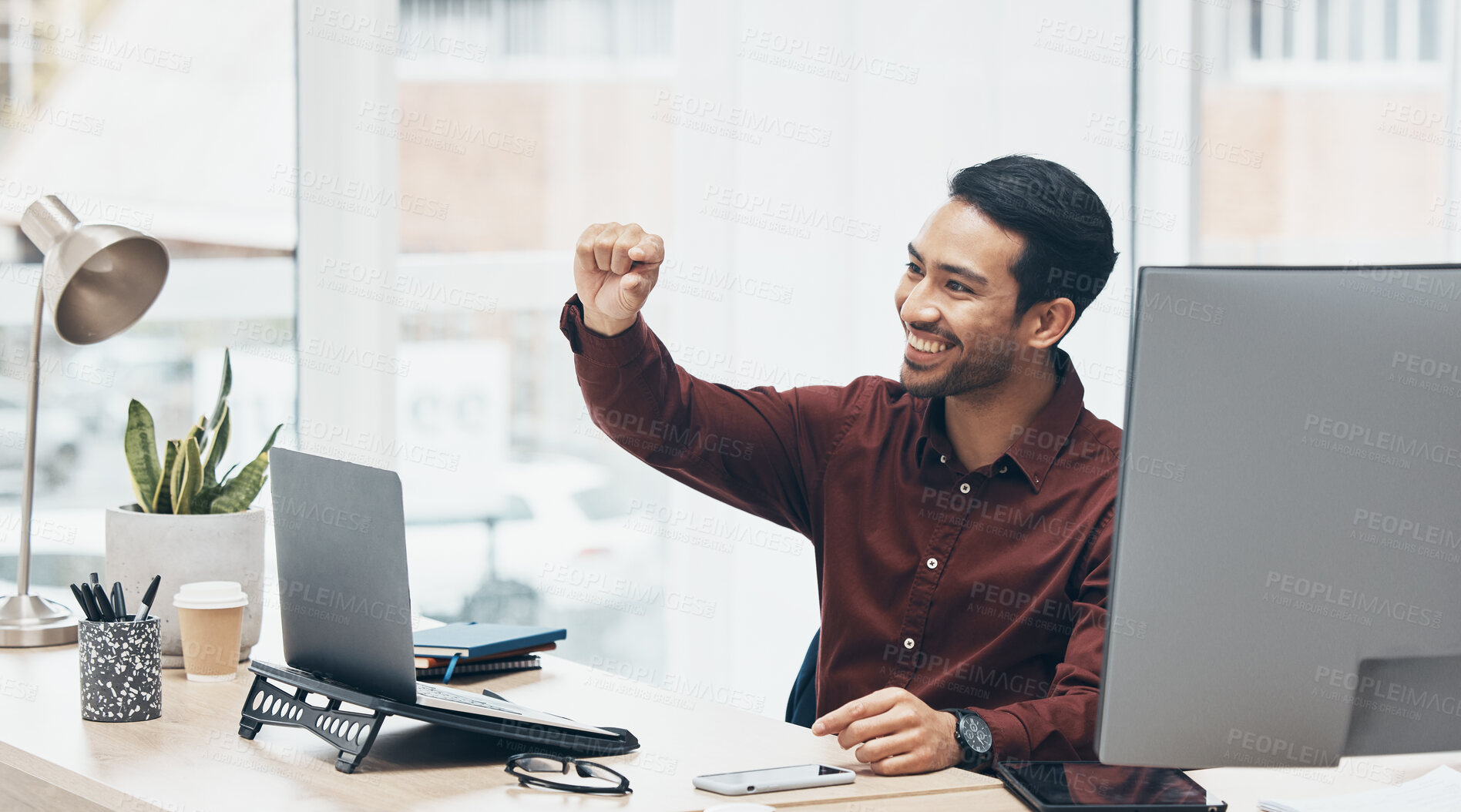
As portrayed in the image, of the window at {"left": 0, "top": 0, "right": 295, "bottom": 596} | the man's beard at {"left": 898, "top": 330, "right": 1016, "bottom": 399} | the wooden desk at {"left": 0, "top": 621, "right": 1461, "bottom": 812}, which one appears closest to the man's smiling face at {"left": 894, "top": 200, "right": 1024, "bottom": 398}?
the man's beard at {"left": 898, "top": 330, "right": 1016, "bottom": 399}

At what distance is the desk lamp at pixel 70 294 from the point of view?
65.8 inches

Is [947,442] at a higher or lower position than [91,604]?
higher

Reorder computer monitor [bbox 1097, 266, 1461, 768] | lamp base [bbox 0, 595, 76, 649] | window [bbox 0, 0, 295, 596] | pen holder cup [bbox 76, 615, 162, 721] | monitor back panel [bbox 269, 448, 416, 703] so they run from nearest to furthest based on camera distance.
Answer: computer monitor [bbox 1097, 266, 1461, 768] < monitor back panel [bbox 269, 448, 416, 703] < pen holder cup [bbox 76, 615, 162, 721] < lamp base [bbox 0, 595, 76, 649] < window [bbox 0, 0, 295, 596]

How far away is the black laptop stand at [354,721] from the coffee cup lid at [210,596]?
0.20 m

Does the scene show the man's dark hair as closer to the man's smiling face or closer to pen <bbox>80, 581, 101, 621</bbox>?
the man's smiling face

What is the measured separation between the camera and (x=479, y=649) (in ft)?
5.36

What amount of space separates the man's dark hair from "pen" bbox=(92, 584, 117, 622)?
1.16m

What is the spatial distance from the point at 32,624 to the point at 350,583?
758mm

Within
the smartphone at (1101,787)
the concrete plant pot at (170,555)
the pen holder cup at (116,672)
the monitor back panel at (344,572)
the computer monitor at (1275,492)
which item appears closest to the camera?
the computer monitor at (1275,492)

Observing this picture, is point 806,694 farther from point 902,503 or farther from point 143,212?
point 143,212

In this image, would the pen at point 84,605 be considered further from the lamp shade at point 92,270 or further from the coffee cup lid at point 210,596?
the lamp shade at point 92,270

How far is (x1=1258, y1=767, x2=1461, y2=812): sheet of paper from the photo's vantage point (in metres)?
1.13

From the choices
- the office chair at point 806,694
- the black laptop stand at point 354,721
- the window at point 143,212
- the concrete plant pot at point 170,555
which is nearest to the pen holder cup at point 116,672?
the black laptop stand at point 354,721

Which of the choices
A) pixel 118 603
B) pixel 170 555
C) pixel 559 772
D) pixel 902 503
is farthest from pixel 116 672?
pixel 902 503
